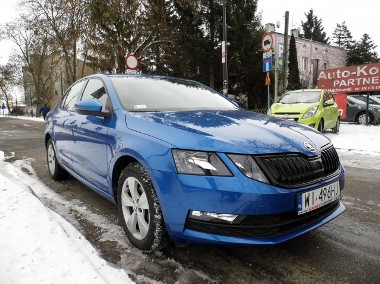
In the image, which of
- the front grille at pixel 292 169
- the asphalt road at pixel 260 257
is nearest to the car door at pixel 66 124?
the asphalt road at pixel 260 257

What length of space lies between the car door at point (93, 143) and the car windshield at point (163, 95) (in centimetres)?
19

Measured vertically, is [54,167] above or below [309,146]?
→ below

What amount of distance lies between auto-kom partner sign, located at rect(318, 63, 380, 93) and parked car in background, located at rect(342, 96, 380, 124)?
93 cm

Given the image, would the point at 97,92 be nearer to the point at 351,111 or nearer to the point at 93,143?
the point at 93,143

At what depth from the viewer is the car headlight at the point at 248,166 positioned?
2053mm

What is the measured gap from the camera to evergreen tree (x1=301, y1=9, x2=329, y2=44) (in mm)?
64494

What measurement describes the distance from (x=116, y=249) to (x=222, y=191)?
1.09 meters

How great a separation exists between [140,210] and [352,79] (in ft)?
41.6

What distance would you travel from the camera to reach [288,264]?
2.36 m

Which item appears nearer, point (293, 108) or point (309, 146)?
point (309, 146)

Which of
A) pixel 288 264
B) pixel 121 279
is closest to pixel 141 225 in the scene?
pixel 121 279

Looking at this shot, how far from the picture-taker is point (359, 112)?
44.7 feet

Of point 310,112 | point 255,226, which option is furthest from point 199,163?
point 310,112

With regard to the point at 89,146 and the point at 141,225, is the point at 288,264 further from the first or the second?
the point at 89,146
